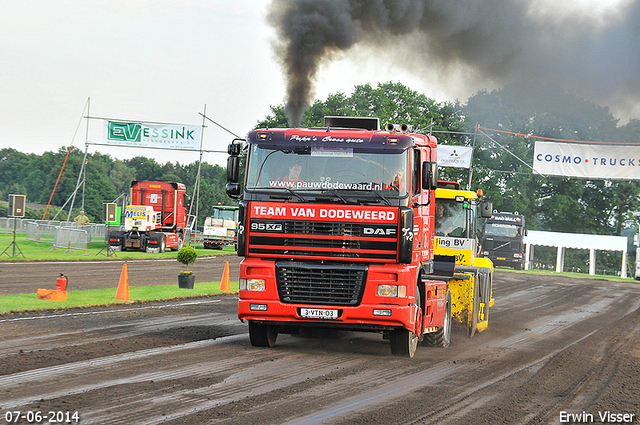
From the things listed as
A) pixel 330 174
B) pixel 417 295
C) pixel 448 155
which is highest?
pixel 448 155

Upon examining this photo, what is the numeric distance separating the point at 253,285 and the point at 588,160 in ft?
99.1

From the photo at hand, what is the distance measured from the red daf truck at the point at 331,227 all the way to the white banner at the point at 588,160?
93.3ft

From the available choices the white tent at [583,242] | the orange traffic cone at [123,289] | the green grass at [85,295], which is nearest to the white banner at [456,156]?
the white tent at [583,242]

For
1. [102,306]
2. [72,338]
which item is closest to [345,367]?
[72,338]

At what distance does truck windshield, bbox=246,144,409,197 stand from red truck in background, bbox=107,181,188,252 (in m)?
30.2

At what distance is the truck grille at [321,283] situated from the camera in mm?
9922

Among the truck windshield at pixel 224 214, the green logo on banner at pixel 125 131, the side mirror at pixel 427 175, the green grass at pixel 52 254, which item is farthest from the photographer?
the truck windshield at pixel 224 214

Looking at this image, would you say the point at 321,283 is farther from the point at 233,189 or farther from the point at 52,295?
the point at 52,295

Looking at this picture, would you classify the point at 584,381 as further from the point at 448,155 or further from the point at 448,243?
the point at 448,155

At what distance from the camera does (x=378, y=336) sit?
43.8 ft

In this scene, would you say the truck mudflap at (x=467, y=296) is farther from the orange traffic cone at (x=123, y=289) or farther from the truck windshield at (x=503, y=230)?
the truck windshield at (x=503, y=230)

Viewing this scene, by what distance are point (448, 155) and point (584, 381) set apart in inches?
1263

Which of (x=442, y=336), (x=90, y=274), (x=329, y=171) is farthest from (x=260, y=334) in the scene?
(x=90, y=274)

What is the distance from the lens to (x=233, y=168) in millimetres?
10453
